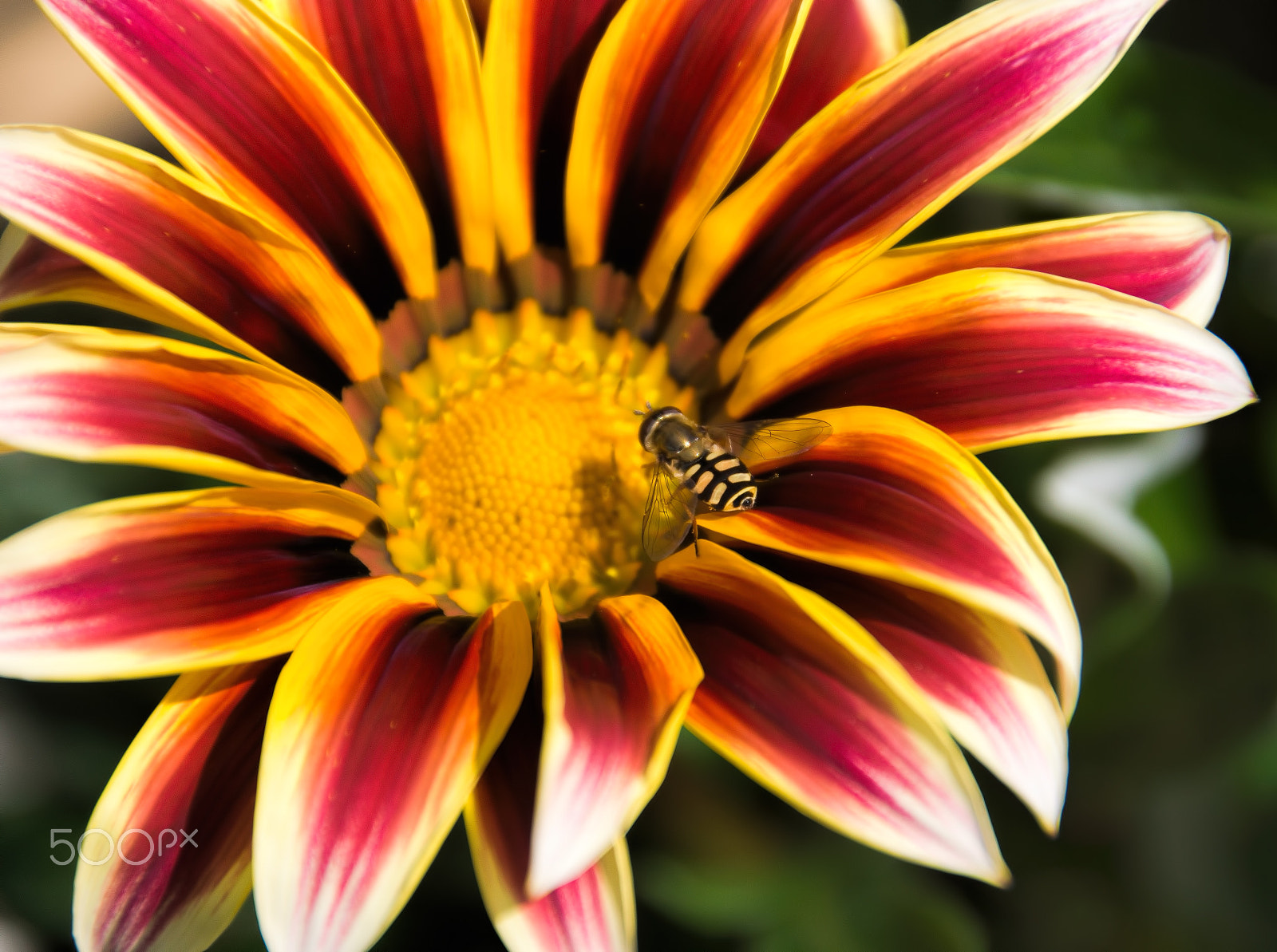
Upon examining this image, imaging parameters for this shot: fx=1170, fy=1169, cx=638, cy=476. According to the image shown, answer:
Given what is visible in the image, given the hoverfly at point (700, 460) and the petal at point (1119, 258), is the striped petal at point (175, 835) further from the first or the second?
the petal at point (1119, 258)

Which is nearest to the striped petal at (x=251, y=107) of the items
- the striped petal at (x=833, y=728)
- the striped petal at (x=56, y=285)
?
the striped petal at (x=56, y=285)

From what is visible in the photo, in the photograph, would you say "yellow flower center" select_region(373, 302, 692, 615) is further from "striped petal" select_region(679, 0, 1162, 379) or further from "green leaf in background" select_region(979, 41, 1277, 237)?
"green leaf in background" select_region(979, 41, 1277, 237)

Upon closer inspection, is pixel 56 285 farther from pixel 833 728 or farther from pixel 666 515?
pixel 833 728

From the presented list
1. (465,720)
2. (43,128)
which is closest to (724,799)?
(465,720)

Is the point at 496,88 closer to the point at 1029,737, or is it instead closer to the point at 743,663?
the point at 743,663

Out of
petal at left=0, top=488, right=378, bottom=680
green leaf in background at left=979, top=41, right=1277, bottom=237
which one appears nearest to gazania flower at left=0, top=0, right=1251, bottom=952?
petal at left=0, top=488, right=378, bottom=680
